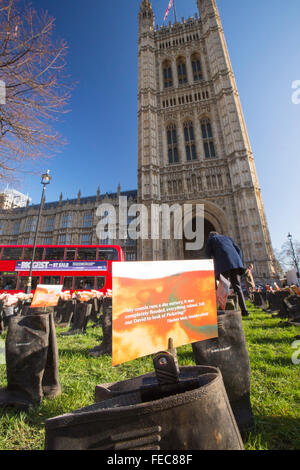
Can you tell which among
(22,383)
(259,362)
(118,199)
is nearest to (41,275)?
(22,383)

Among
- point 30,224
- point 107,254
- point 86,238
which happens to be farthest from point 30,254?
point 30,224

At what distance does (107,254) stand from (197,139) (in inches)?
717

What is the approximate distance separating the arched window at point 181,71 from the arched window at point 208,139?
25.4 ft

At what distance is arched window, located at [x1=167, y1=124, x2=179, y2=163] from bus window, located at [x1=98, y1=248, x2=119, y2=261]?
51.5 feet

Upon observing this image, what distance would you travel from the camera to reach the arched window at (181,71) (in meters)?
27.3

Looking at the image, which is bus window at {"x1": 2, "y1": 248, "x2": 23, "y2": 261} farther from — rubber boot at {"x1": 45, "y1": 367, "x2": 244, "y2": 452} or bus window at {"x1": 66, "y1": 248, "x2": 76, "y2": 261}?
rubber boot at {"x1": 45, "y1": 367, "x2": 244, "y2": 452}

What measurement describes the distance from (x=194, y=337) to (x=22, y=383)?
194cm

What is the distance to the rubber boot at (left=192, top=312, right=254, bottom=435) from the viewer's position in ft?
4.96

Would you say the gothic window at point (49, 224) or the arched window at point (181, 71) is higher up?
the arched window at point (181, 71)

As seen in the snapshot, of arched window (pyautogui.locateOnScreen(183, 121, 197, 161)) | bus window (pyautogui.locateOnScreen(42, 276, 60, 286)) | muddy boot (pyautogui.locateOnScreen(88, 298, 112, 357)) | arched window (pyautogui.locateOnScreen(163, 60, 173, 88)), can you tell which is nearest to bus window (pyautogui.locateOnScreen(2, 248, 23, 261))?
bus window (pyautogui.locateOnScreen(42, 276, 60, 286))

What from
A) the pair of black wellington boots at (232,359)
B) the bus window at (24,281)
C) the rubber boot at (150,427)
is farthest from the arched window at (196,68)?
the rubber boot at (150,427)

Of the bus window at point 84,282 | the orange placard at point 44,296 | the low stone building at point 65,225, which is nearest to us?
the orange placard at point 44,296

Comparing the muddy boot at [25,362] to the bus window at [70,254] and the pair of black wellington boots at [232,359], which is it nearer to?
the pair of black wellington boots at [232,359]

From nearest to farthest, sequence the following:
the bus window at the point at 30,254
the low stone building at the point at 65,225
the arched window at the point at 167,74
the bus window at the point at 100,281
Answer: the bus window at the point at 100,281, the bus window at the point at 30,254, the arched window at the point at 167,74, the low stone building at the point at 65,225
